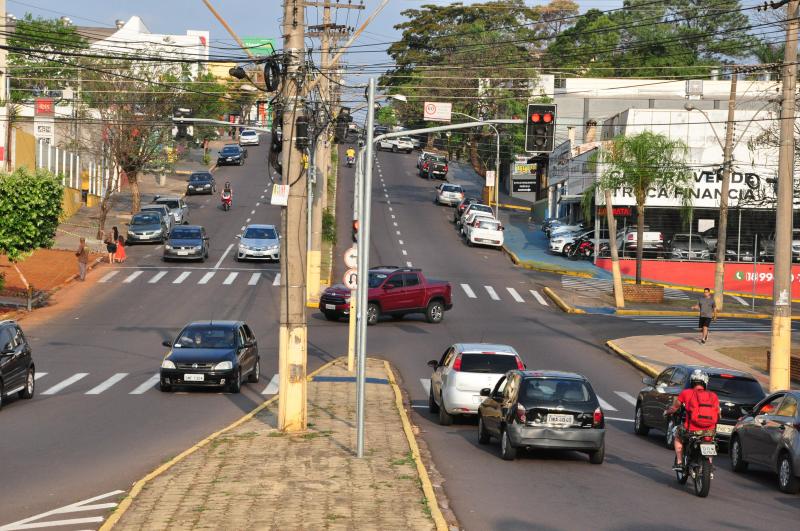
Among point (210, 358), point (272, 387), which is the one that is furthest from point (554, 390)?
point (272, 387)

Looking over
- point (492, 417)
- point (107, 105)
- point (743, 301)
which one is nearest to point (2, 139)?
point (107, 105)

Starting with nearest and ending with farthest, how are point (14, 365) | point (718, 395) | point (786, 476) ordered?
point (786, 476) < point (718, 395) < point (14, 365)

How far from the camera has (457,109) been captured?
105 metres

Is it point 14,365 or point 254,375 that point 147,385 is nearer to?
point 254,375

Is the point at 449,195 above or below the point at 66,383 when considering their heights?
above

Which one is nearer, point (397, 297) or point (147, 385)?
point (147, 385)

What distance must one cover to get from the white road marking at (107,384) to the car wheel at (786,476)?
1541 centimetres

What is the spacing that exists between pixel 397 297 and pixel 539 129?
16.5 m

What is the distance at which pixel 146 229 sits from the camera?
61.3m

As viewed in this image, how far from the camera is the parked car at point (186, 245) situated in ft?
182

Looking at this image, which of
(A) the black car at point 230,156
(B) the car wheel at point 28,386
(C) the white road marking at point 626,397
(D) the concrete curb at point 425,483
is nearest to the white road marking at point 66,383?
(B) the car wheel at point 28,386

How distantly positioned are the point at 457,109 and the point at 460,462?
89.3 m

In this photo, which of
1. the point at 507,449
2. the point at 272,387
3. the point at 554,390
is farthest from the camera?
the point at 272,387

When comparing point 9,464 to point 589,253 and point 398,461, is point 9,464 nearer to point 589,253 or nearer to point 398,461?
point 398,461
